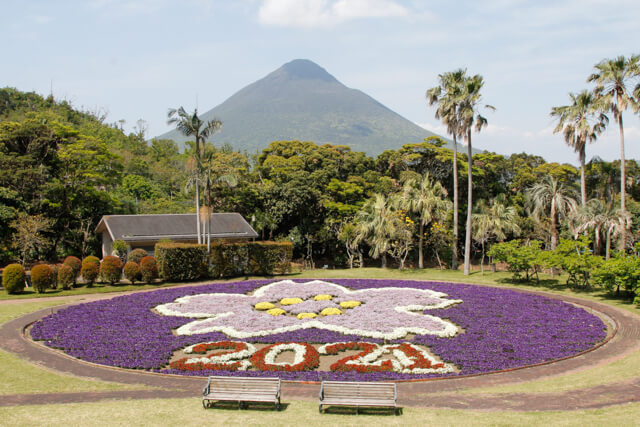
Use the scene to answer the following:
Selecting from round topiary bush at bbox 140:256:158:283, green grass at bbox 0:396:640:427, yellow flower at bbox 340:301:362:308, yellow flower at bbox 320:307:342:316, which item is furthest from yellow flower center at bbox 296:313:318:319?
round topiary bush at bbox 140:256:158:283

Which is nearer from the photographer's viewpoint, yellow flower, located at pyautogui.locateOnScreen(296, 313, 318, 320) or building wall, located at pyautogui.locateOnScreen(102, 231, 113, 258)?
yellow flower, located at pyautogui.locateOnScreen(296, 313, 318, 320)

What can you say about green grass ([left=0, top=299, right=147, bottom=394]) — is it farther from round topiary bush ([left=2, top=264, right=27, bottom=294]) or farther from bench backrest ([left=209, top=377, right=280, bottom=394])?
round topiary bush ([left=2, top=264, right=27, bottom=294])

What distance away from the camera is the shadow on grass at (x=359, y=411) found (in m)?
12.1

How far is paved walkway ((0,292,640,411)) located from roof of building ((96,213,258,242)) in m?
22.8

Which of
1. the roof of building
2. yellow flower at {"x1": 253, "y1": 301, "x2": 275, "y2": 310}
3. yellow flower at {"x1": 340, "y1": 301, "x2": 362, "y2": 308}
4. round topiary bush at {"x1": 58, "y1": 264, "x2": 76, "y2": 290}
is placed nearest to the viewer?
yellow flower at {"x1": 253, "y1": 301, "x2": 275, "y2": 310}

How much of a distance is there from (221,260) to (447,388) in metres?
26.0

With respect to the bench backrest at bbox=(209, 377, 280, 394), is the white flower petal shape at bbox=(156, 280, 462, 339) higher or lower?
lower

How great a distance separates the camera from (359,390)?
1224cm

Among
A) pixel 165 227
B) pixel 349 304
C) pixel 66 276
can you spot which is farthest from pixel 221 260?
pixel 349 304

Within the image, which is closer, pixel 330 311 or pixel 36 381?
pixel 36 381

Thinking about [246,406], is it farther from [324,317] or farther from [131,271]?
[131,271]

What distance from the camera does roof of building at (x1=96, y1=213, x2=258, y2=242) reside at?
4084cm

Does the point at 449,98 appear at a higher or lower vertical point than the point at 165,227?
higher

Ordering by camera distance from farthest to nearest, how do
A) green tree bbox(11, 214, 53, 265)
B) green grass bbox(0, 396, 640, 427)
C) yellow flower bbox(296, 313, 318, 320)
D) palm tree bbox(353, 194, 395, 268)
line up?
palm tree bbox(353, 194, 395, 268)
green tree bbox(11, 214, 53, 265)
yellow flower bbox(296, 313, 318, 320)
green grass bbox(0, 396, 640, 427)
